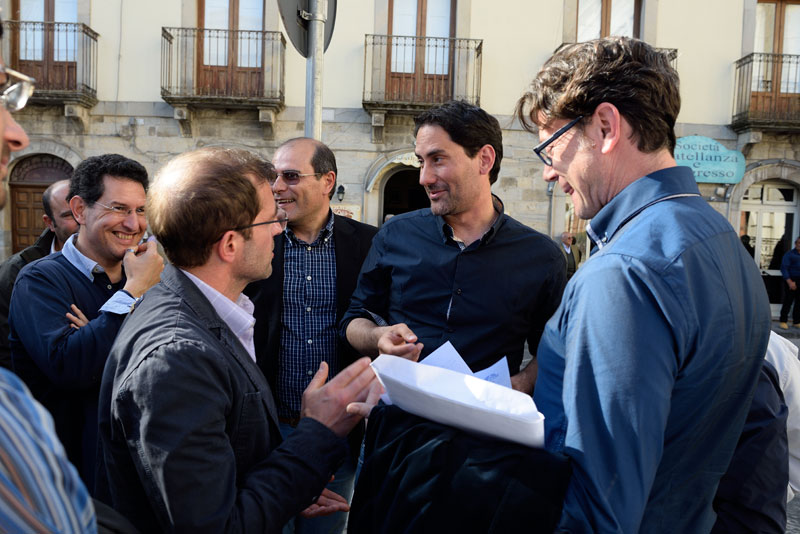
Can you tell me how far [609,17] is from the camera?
13.1 metres

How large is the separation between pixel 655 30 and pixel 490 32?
11.7 ft

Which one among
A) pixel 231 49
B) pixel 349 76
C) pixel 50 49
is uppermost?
pixel 231 49

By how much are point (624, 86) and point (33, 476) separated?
4.32ft

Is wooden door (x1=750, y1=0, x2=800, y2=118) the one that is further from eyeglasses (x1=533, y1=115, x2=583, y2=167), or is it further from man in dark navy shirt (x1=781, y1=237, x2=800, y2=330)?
eyeglasses (x1=533, y1=115, x2=583, y2=167)

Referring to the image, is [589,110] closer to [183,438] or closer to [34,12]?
[183,438]

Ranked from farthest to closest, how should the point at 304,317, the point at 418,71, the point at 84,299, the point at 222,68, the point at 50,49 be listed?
the point at 418,71
the point at 222,68
the point at 50,49
the point at 304,317
the point at 84,299

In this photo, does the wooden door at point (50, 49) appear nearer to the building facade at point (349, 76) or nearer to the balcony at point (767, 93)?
the building facade at point (349, 76)

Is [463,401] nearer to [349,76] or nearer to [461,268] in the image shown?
[461,268]

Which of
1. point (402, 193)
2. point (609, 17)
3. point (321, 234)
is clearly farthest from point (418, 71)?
point (321, 234)

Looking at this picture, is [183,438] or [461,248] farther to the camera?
[461,248]

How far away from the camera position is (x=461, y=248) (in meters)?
2.56

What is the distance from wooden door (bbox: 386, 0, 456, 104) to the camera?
12578 millimetres

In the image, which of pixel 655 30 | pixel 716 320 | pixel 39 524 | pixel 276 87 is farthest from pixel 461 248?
pixel 655 30

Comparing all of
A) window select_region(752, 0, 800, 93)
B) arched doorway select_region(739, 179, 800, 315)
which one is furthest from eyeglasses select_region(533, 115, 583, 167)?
window select_region(752, 0, 800, 93)
